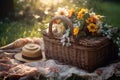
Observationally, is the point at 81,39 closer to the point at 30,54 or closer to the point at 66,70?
the point at 66,70

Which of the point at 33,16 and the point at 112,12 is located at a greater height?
the point at 33,16

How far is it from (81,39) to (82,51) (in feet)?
0.56

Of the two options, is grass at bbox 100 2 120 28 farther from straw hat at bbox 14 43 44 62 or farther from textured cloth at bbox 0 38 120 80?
textured cloth at bbox 0 38 120 80

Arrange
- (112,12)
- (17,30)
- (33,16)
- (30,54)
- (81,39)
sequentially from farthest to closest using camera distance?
(112,12)
(33,16)
(17,30)
(30,54)
(81,39)

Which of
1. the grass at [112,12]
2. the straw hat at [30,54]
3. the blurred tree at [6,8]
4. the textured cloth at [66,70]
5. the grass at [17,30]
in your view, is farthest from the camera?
the grass at [112,12]

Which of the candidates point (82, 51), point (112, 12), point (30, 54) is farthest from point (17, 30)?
point (112, 12)

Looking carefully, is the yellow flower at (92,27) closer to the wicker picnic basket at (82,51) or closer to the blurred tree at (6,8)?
the wicker picnic basket at (82,51)

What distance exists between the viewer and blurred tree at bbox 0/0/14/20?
9289 millimetres

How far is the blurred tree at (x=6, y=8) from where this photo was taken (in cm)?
929

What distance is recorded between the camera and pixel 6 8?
9.36 metres

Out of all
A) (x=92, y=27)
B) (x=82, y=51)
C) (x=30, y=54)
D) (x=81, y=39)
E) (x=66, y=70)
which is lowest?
(x=66, y=70)

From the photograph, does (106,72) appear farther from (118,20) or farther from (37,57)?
(118,20)

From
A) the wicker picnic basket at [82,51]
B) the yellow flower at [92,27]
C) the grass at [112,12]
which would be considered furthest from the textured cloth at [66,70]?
the grass at [112,12]

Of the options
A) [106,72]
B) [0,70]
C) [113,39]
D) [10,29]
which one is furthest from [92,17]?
[10,29]
